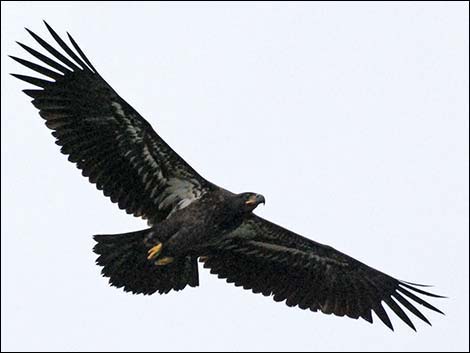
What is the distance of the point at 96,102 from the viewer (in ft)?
60.8

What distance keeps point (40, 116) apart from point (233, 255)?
3.76m

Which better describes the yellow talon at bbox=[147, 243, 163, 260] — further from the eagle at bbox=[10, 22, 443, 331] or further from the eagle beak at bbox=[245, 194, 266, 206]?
the eagle beak at bbox=[245, 194, 266, 206]

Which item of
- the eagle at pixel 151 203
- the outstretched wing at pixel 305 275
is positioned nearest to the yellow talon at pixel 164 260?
the eagle at pixel 151 203

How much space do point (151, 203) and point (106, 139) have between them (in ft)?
4.08

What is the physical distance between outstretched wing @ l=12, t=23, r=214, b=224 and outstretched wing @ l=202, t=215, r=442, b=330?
4.34 feet

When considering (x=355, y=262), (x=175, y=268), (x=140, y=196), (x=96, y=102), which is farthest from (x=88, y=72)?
(x=355, y=262)

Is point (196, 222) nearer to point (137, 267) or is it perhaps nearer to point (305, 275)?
point (137, 267)

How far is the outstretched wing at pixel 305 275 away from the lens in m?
20.0

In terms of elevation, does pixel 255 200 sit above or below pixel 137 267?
above

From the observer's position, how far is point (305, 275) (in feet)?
66.8

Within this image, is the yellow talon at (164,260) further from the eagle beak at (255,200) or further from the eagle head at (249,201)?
the eagle beak at (255,200)

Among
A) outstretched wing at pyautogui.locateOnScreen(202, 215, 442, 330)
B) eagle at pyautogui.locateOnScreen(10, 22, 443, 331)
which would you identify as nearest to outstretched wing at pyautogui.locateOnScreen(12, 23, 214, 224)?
eagle at pyautogui.locateOnScreen(10, 22, 443, 331)

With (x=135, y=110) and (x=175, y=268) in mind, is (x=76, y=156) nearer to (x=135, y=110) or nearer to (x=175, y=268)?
(x=135, y=110)

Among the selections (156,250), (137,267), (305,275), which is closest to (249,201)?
(156,250)
